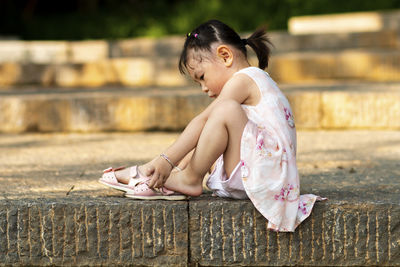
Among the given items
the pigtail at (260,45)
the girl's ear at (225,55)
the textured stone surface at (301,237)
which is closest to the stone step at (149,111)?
the pigtail at (260,45)

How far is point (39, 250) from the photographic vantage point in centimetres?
232

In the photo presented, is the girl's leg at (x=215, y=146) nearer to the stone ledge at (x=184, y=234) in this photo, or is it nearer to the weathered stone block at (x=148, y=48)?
the stone ledge at (x=184, y=234)

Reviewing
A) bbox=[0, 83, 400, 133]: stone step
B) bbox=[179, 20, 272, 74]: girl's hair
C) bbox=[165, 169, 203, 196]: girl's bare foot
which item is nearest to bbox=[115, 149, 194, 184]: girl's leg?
bbox=[165, 169, 203, 196]: girl's bare foot

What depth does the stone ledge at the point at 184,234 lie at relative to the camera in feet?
7.56

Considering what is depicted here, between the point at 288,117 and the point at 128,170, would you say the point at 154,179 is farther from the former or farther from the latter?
the point at 288,117

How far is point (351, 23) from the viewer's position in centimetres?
821

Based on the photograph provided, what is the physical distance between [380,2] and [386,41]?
3.44 m

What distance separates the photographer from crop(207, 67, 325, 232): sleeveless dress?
2.29m

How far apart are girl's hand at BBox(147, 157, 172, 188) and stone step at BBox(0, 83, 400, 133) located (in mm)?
1758

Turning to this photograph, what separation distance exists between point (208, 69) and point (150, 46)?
18.2ft

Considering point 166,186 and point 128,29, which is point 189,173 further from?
point 128,29

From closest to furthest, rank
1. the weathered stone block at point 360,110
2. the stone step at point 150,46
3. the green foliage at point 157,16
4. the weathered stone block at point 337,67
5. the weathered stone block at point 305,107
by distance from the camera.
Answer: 1. the weathered stone block at point 360,110
2. the weathered stone block at point 305,107
3. the weathered stone block at point 337,67
4. the stone step at point 150,46
5. the green foliage at point 157,16

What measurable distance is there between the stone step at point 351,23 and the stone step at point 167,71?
233 cm

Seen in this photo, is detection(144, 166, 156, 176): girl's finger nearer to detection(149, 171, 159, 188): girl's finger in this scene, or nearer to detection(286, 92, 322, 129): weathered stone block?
detection(149, 171, 159, 188): girl's finger
